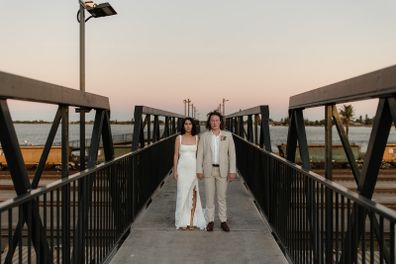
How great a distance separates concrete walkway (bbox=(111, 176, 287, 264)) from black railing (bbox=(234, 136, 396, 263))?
23 cm

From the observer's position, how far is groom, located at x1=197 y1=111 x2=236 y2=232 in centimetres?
696

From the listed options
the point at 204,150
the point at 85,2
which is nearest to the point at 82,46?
the point at 85,2

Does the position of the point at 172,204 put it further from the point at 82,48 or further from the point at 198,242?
the point at 82,48

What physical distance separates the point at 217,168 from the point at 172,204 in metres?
2.16

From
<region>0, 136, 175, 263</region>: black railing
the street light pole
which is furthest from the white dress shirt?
the street light pole

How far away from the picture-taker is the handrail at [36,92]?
2.79 meters

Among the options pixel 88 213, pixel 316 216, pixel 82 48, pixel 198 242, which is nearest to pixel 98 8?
pixel 82 48

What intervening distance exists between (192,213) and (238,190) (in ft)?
12.5

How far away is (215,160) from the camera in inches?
275

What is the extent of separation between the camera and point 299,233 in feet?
15.8

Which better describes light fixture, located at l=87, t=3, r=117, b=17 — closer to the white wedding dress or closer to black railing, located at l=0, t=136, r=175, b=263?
black railing, located at l=0, t=136, r=175, b=263

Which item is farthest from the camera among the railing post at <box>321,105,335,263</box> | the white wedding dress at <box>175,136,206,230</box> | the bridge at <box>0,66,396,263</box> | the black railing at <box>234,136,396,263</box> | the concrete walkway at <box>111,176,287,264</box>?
the white wedding dress at <box>175,136,206,230</box>

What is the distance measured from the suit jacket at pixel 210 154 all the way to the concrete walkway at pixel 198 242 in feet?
2.71

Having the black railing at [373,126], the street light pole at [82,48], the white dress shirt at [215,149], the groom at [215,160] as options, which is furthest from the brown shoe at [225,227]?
the street light pole at [82,48]
